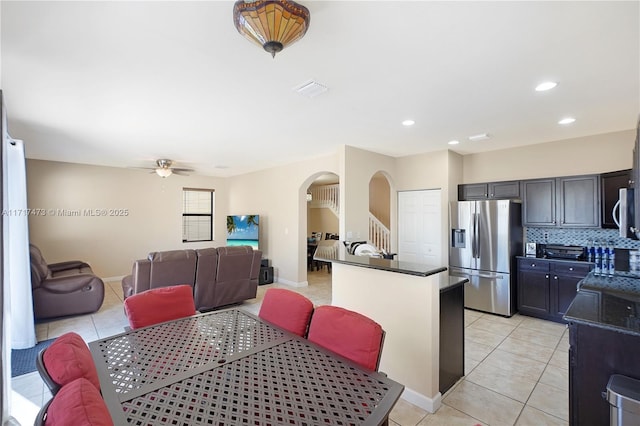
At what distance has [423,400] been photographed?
7.61 feet

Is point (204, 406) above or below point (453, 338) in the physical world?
above

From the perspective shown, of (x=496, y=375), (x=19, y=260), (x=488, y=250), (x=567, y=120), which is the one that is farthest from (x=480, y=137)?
(x=19, y=260)

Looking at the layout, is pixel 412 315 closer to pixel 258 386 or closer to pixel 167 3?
pixel 258 386

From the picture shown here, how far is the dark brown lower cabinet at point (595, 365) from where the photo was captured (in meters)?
1.65

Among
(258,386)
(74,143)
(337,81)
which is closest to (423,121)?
(337,81)

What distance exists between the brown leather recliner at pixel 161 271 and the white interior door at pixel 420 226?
3.73 meters

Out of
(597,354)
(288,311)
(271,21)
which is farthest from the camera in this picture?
(288,311)

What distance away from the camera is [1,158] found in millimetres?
1845

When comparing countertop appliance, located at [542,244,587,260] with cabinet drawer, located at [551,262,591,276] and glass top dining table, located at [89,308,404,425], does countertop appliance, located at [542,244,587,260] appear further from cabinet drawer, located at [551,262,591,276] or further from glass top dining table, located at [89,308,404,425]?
glass top dining table, located at [89,308,404,425]

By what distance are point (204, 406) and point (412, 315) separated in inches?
68.5

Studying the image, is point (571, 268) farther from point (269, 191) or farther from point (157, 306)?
point (269, 191)

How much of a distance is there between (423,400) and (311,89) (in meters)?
2.75

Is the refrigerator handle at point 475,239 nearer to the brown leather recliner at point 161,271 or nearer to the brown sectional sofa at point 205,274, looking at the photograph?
the brown sectional sofa at point 205,274

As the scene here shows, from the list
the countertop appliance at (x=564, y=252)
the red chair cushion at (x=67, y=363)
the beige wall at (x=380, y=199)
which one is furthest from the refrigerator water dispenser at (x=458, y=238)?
Result: the red chair cushion at (x=67, y=363)
